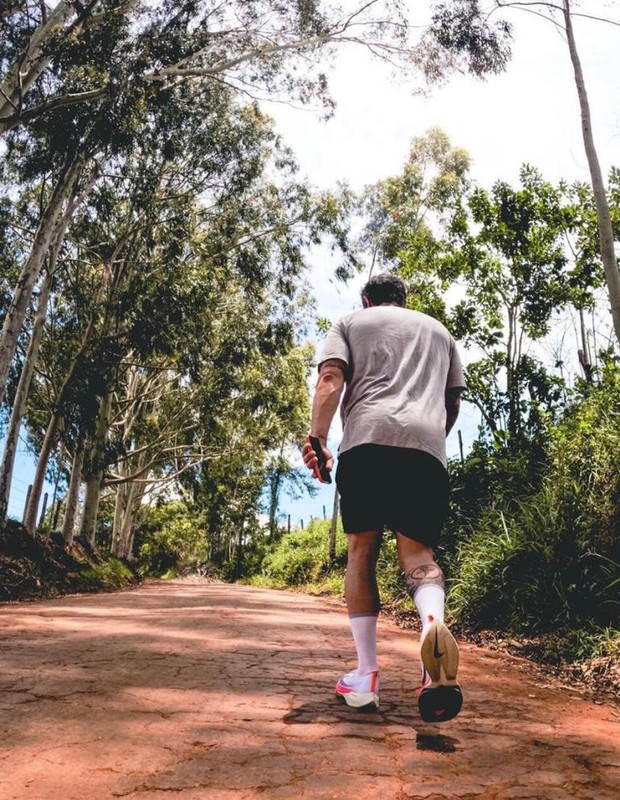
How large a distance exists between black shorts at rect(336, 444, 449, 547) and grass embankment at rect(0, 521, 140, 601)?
278 inches

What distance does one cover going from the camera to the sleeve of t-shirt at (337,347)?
2.66 m

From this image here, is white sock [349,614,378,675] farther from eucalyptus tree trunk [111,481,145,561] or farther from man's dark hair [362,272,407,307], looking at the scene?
eucalyptus tree trunk [111,481,145,561]

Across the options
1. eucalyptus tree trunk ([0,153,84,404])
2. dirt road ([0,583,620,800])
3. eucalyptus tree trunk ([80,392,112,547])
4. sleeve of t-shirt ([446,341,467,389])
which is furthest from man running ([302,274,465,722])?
eucalyptus tree trunk ([80,392,112,547])

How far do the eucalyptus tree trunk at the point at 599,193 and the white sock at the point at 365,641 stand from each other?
181 inches

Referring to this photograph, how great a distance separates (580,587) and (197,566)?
37.3 metres

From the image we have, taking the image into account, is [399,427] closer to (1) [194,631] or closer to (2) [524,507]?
(1) [194,631]

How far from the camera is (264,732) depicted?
6.82 feet

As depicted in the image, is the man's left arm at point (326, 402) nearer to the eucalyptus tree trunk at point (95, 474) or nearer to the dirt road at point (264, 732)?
the dirt road at point (264, 732)

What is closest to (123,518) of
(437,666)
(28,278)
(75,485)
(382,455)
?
(75,485)

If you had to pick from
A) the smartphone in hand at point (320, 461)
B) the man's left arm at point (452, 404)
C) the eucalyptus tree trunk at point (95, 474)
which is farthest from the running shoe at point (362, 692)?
the eucalyptus tree trunk at point (95, 474)

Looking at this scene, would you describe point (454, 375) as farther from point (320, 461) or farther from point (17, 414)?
point (17, 414)

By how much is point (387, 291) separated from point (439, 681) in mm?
1703

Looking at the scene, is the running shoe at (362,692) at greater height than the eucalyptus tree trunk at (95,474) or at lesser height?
lesser

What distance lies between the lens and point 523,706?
270 centimetres
